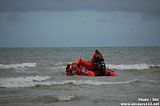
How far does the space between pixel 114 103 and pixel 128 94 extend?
4.77 ft

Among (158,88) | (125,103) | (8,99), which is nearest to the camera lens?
(125,103)

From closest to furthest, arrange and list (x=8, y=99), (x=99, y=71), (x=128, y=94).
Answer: (x=8, y=99), (x=128, y=94), (x=99, y=71)

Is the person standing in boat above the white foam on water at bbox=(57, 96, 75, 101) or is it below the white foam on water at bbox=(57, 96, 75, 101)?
above

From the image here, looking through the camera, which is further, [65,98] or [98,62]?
[98,62]

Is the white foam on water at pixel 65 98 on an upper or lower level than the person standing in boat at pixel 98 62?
lower

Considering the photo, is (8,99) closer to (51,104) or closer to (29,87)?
(51,104)

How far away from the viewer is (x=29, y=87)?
37.0 feet

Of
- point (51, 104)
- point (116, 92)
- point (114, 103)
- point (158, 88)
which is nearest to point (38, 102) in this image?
point (51, 104)

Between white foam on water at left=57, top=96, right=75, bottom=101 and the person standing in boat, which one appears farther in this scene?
the person standing in boat

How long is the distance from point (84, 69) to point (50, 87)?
513 centimetres

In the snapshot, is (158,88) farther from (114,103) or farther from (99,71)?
(99,71)

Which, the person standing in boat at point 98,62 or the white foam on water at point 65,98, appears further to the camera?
the person standing in boat at point 98,62

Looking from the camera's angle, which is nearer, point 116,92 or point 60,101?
point 60,101

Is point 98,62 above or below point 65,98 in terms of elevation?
above
